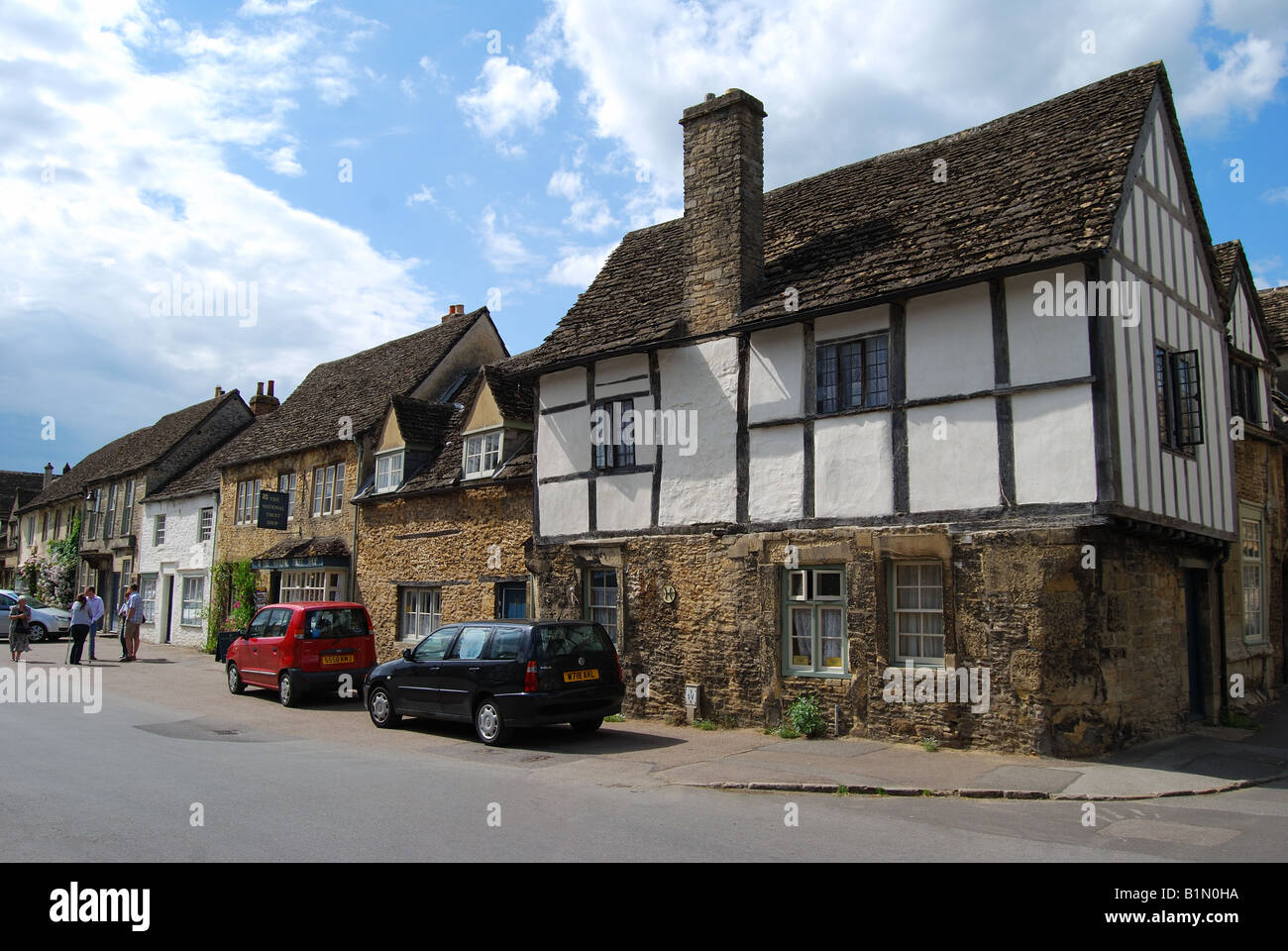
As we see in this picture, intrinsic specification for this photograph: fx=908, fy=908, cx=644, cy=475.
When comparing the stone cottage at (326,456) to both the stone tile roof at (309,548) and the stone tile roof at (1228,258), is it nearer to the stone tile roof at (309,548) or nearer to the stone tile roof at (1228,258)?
the stone tile roof at (309,548)

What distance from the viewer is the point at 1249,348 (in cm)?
1703

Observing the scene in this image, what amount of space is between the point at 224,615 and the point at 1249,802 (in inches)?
1039

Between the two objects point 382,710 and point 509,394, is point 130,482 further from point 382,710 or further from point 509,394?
point 382,710

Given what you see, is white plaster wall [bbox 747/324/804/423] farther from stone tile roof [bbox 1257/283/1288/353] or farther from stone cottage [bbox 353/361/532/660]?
stone tile roof [bbox 1257/283/1288/353]

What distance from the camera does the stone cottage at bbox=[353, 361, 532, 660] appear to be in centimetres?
1805

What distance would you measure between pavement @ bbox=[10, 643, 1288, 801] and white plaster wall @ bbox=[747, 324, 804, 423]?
14.9 feet

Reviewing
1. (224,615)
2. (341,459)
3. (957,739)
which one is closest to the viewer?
(957,739)

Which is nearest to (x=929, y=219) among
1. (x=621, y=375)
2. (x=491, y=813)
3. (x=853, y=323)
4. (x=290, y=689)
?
(x=853, y=323)

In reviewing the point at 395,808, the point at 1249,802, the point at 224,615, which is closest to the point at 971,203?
the point at 1249,802

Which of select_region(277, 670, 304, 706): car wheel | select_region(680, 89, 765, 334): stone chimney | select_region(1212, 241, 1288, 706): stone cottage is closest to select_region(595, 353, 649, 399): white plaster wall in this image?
select_region(680, 89, 765, 334): stone chimney

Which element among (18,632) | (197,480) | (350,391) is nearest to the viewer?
(18,632)

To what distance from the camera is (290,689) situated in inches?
619

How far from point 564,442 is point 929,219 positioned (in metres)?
7.04

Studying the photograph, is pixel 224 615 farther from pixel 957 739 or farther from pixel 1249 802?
pixel 1249 802
